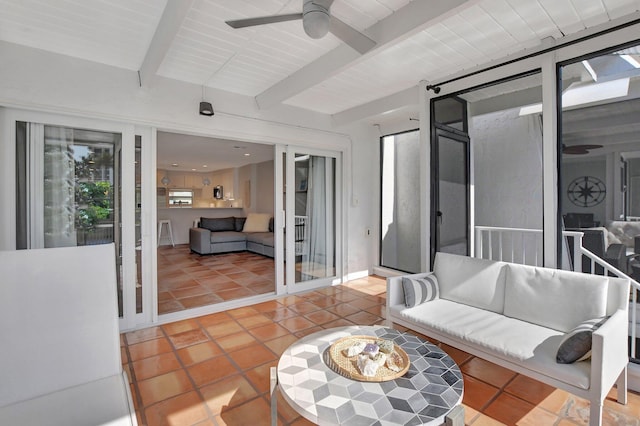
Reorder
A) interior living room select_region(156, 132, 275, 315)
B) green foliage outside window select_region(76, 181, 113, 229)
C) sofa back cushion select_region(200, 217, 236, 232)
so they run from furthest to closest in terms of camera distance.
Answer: sofa back cushion select_region(200, 217, 236, 232), interior living room select_region(156, 132, 275, 315), green foliage outside window select_region(76, 181, 113, 229)

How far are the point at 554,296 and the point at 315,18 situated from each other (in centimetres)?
243

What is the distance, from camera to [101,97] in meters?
2.85

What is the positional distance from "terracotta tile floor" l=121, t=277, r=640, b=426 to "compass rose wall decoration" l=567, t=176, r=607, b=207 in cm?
139

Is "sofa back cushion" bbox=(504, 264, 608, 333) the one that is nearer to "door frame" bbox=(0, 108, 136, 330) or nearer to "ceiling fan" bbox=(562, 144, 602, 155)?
"ceiling fan" bbox=(562, 144, 602, 155)

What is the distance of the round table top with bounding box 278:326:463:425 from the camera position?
1.29 m

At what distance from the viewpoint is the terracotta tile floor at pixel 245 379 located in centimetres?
185

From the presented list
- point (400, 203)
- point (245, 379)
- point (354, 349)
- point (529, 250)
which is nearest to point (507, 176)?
point (529, 250)

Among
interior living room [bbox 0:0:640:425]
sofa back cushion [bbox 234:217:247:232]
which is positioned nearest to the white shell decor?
interior living room [bbox 0:0:640:425]

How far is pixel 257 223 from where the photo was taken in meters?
7.97

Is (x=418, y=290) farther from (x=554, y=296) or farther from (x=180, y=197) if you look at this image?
(x=180, y=197)

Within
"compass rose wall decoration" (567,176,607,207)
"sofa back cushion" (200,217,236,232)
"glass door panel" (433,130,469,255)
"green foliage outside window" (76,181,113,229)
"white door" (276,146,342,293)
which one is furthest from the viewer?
"sofa back cushion" (200,217,236,232)

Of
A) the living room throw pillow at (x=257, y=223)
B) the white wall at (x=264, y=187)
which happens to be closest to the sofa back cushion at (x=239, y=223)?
the living room throw pillow at (x=257, y=223)

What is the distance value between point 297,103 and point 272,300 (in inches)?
105

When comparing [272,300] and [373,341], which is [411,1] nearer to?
[373,341]
